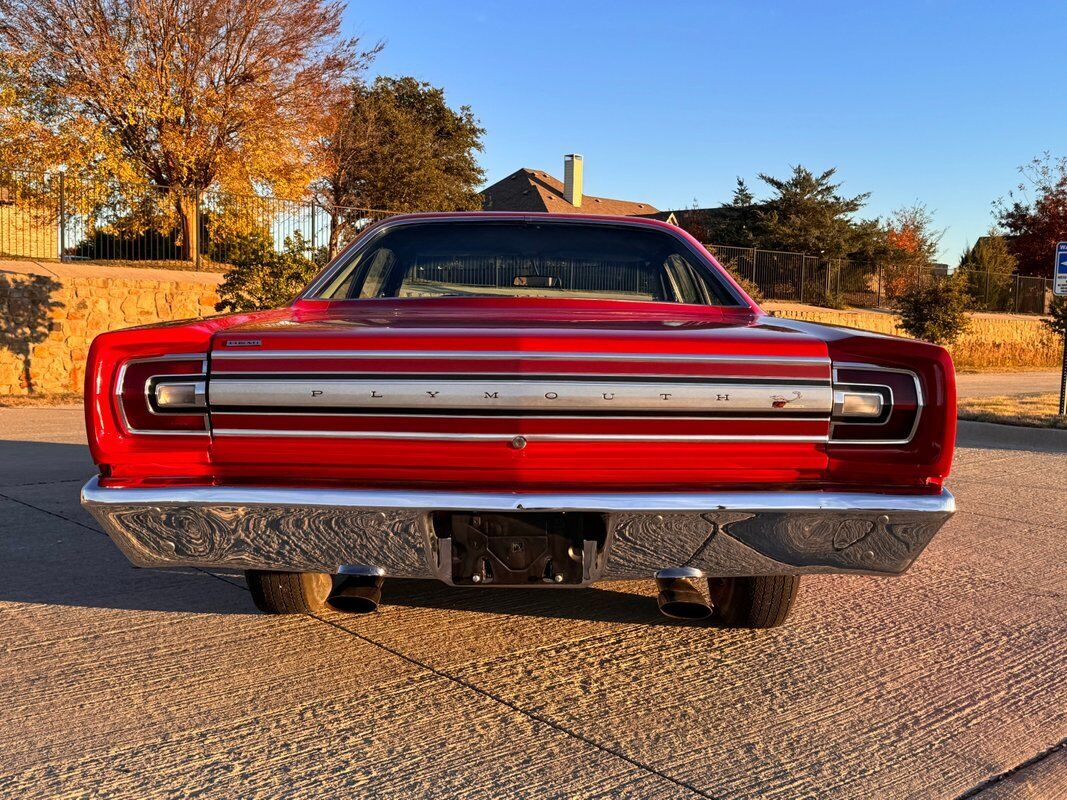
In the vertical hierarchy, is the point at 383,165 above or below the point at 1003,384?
above

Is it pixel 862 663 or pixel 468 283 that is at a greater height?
pixel 468 283

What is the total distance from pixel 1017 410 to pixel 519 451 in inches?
441

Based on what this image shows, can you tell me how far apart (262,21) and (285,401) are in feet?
62.1

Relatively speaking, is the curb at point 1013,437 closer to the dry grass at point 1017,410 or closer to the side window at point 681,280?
the dry grass at point 1017,410

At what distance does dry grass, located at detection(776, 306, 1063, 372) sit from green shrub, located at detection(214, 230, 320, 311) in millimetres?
16872

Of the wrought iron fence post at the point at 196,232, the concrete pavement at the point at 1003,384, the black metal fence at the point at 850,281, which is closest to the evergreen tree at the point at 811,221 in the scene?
the black metal fence at the point at 850,281

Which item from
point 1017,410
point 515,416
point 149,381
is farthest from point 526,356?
point 1017,410

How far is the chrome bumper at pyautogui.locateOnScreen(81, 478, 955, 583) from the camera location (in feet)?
7.91

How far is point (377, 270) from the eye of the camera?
3.95 meters

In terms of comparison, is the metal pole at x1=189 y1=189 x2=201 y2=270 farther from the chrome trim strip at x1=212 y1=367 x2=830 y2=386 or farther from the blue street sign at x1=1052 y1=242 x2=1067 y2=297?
the chrome trim strip at x1=212 y1=367 x2=830 y2=386

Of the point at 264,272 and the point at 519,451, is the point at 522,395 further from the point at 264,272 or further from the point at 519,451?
the point at 264,272

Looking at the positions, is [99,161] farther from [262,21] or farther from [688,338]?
[688,338]

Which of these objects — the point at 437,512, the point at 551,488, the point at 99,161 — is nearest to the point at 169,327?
the point at 437,512

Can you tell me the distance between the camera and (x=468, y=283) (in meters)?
3.94
